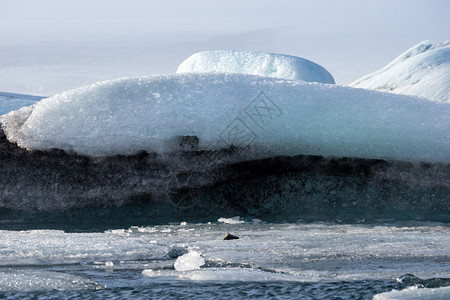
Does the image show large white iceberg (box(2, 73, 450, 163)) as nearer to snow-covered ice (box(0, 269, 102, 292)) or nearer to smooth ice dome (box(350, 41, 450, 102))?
snow-covered ice (box(0, 269, 102, 292))

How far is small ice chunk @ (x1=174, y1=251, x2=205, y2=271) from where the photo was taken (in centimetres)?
359

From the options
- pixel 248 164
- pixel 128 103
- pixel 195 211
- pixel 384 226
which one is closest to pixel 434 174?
pixel 384 226

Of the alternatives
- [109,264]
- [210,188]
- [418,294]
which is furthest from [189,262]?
[210,188]

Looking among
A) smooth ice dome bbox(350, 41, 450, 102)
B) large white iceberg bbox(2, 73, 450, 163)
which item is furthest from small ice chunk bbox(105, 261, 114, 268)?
smooth ice dome bbox(350, 41, 450, 102)

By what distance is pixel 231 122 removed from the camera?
21.5 feet

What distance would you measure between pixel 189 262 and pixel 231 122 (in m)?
3.09

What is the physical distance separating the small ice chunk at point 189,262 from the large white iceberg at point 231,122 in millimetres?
2911

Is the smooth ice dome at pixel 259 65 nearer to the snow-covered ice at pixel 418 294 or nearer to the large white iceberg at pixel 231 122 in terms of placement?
the large white iceberg at pixel 231 122

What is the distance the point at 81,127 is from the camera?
21.3ft

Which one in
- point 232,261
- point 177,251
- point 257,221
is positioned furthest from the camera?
point 257,221

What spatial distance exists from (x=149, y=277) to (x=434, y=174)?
4.03 metres

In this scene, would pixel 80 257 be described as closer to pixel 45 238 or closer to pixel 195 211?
pixel 45 238

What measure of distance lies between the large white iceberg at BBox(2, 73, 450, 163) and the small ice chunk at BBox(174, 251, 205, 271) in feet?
9.55

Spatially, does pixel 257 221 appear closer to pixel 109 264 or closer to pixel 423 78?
pixel 109 264
